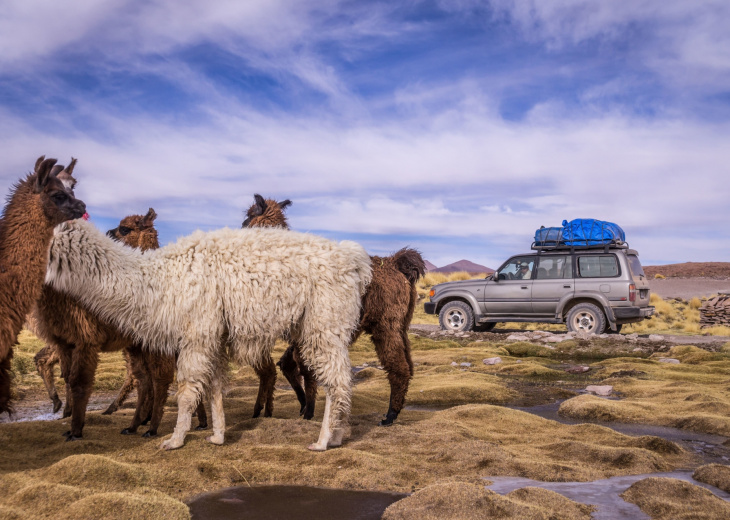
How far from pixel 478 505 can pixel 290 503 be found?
4.45 ft

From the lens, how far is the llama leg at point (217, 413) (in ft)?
19.1

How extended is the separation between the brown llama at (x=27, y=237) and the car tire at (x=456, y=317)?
16.0m

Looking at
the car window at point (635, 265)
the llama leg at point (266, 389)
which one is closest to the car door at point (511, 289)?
the car window at point (635, 265)

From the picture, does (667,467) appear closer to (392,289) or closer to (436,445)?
(436,445)

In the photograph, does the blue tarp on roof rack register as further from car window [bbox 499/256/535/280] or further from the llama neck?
the llama neck

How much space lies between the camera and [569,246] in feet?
61.5

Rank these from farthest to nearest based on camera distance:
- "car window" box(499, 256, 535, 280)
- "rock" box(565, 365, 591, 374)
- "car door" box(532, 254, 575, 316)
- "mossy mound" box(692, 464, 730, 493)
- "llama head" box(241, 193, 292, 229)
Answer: "car window" box(499, 256, 535, 280) < "car door" box(532, 254, 575, 316) < "rock" box(565, 365, 591, 374) < "llama head" box(241, 193, 292, 229) < "mossy mound" box(692, 464, 730, 493)

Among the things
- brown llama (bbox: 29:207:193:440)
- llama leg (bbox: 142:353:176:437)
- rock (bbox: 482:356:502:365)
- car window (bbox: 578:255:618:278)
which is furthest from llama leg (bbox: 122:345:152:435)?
car window (bbox: 578:255:618:278)

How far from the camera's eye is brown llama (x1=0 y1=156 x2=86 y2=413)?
5211 mm

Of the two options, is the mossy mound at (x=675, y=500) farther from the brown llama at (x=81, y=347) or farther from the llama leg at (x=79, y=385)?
the llama leg at (x=79, y=385)

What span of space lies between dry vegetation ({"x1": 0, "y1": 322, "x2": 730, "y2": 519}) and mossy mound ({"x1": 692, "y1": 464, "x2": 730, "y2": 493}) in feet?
0.13

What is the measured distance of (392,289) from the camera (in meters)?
7.06

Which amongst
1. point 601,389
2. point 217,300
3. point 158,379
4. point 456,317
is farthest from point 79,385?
point 456,317

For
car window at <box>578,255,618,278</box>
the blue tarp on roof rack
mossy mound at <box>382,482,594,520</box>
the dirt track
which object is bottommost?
mossy mound at <box>382,482,594,520</box>
